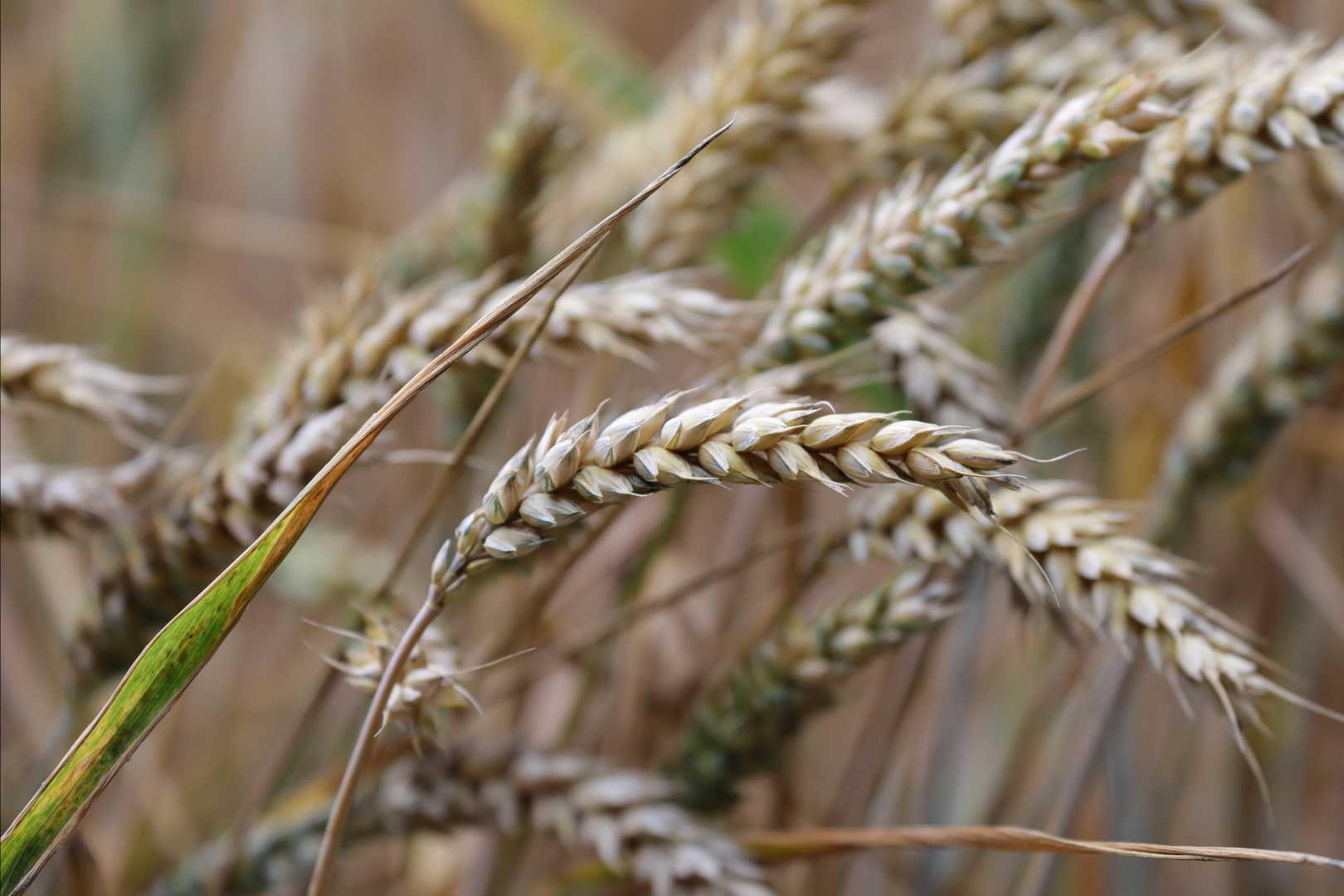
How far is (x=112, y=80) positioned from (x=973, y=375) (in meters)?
1.15

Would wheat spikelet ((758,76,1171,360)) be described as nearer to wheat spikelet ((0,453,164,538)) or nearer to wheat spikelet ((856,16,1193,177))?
wheat spikelet ((856,16,1193,177))

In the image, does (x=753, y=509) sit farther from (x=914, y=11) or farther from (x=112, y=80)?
(x=914, y=11)

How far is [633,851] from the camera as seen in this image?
61cm

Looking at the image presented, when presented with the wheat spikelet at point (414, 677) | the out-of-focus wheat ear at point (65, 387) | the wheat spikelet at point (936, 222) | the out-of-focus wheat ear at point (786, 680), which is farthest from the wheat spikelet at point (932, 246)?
the out-of-focus wheat ear at point (65, 387)

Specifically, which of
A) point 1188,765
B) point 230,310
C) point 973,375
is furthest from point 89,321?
point 1188,765

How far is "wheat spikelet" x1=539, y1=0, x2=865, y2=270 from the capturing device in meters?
0.70

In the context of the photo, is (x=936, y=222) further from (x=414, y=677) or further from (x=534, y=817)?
(x=534, y=817)

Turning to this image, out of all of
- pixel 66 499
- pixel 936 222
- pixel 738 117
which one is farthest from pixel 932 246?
pixel 66 499

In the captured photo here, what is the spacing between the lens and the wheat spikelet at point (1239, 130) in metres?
0.46

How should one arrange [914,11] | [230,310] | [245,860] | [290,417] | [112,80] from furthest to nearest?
[914,11] < [230,310] < [112,80] < [245,860] < [290,417]

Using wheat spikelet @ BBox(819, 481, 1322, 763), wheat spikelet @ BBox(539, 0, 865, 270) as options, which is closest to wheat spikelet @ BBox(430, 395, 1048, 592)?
wheat spikelet @ BBox(819, 481, 1322, 763)

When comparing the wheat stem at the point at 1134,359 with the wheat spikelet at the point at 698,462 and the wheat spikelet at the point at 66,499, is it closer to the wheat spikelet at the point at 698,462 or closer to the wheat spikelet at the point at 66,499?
the wheat spikelet at the point at 698,462

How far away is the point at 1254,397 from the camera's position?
0.72m

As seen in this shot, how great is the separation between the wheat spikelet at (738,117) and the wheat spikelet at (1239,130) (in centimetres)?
27
